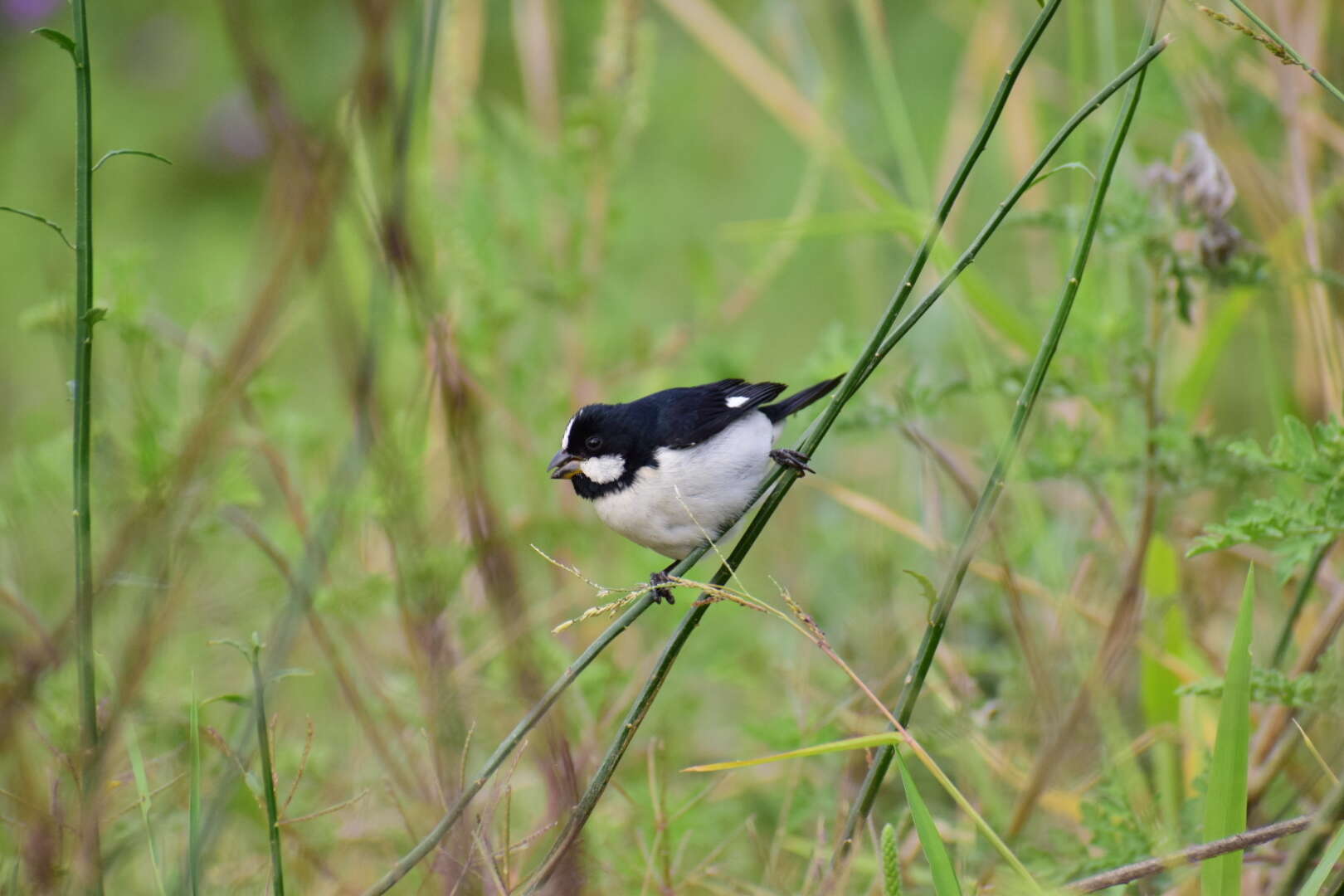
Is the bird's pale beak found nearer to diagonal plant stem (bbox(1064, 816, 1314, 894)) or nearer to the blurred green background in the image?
the blurred green background

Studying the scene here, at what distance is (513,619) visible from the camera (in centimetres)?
128

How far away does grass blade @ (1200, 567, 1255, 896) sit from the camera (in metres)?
1.51

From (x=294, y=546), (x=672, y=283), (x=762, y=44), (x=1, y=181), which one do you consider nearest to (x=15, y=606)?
(x=294, y=546)

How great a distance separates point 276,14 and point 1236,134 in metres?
5.43

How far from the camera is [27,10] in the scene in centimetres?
630

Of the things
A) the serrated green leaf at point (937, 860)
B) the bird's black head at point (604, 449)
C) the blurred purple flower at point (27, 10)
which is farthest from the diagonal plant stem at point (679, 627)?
the blurred purple flower at point (27, 10)

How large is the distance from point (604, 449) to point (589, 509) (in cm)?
104

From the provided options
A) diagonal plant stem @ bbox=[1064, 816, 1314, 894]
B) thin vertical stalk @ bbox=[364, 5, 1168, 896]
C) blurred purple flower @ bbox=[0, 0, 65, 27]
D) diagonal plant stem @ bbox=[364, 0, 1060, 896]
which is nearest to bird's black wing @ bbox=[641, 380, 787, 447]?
diagonal plant stem @ bbox=[364, 0, 1060, 896]

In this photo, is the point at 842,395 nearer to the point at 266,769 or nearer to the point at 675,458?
the point at 266,769

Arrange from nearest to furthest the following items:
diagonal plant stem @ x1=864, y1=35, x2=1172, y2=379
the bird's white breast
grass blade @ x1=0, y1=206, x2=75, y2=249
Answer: grass blade @ x1=0, y1=206, x2=75, y2=249 → diagonal plant stem @ x1=864, y1=35, x2=1172, y2=379 → the bird's white breast

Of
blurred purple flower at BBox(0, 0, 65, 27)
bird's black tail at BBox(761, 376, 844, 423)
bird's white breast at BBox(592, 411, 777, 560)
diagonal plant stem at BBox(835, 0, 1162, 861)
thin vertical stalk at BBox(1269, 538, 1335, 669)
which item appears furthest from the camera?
blurred purple flower at BBox(0, 0, 65, 27)

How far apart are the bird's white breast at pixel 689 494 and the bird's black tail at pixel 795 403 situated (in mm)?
174

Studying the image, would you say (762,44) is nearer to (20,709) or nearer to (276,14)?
(276,14)

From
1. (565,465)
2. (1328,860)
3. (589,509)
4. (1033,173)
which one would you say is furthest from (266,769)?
(589,509)
